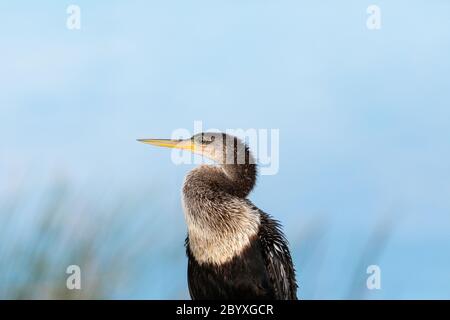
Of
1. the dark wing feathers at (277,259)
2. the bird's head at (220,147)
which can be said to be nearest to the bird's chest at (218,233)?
the dark wing feathers at (277,259)

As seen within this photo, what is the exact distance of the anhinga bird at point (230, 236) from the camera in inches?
207

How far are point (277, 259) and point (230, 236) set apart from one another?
1.32ft

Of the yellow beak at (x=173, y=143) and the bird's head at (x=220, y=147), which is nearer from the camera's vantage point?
the bird's head at (x=220, y=147)

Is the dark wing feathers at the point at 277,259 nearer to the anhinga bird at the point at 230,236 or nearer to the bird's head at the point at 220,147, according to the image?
the anhinga bird at the point at 230,236

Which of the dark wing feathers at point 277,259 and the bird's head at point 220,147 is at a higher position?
the bird's head at point 220,147

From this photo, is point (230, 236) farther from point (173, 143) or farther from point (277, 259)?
point (173, 143)

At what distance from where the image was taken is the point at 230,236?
5.35 metres

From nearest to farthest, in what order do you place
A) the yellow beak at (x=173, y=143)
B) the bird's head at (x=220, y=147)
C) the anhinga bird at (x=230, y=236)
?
the anhinga bird at (x=230, y=236), the bird's head at (x=220, y=147), the yellow beak at (x=173, y=143)

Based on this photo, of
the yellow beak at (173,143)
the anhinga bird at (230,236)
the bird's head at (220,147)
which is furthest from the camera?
the yellow beak at (173,143)

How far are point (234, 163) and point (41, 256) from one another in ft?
5.29

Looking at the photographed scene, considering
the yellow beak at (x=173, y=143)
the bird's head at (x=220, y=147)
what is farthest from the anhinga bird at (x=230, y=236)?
the yellow beak at (x=173, y=143)
